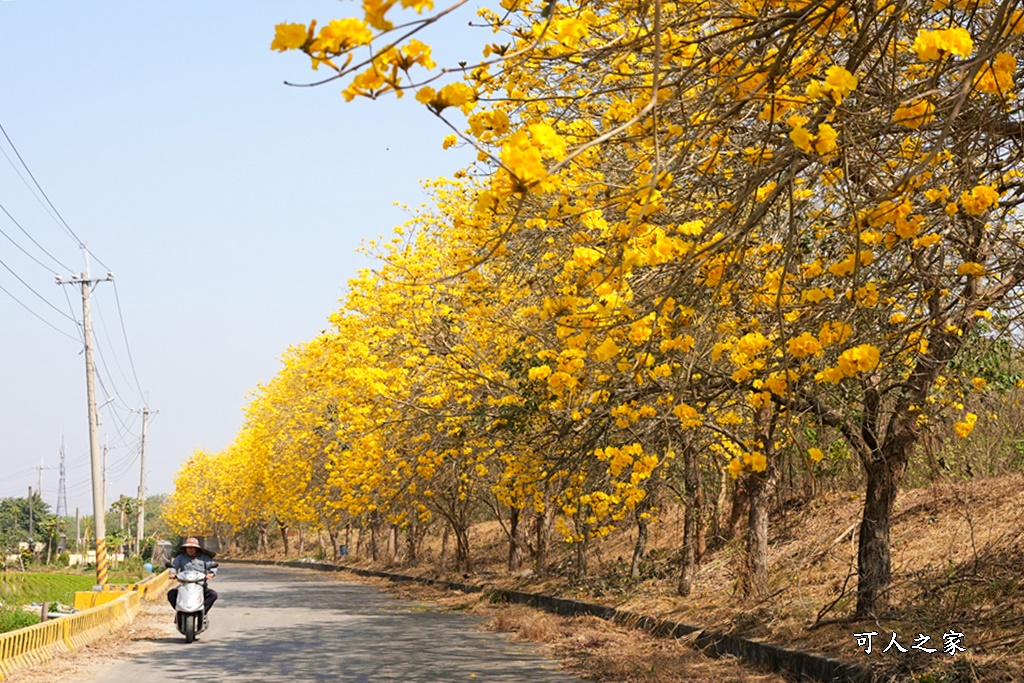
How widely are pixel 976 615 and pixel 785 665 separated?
1.75m

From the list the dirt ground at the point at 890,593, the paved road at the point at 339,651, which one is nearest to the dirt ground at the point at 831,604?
the dirt ground at the point at 890,593

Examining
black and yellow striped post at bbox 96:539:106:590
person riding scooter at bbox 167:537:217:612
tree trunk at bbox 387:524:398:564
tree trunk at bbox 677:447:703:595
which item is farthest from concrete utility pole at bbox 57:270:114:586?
tree trunk at bbox 387:524:398:564

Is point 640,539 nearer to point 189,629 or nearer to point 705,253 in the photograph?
point 189,629

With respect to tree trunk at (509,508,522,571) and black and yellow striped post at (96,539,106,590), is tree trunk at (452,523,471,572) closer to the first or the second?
tree trunk at (509,508,522,571)

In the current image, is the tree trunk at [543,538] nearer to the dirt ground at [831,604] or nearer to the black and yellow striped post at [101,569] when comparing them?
the dirt ground at [831,604]

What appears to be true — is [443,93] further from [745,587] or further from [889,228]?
[745,587]

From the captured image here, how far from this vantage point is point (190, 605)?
49.0 ft

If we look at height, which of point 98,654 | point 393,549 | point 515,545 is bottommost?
point 98,654

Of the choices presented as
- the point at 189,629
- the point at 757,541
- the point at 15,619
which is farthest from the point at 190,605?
the point at 757,541

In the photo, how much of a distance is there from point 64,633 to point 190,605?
98.0 inches

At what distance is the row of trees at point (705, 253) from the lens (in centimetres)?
427

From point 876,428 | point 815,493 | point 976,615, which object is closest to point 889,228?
point 976,615

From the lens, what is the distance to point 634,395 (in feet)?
30.4

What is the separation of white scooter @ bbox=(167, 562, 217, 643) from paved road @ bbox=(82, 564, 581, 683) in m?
0.20
